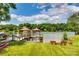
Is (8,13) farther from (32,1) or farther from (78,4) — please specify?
(78,4)

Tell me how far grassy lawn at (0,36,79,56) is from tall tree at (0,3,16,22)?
206 millimetres

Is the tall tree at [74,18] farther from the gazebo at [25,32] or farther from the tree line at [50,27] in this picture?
the gazebo at [25,32]

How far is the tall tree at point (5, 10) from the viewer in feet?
5.28

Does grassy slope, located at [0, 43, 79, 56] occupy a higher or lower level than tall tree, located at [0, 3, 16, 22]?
lower

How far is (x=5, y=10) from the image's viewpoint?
5.36ft

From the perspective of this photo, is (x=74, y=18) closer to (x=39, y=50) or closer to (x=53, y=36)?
(x=53, y=36)

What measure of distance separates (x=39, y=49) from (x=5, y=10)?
15.8 inches

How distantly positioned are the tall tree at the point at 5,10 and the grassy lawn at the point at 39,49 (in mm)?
206

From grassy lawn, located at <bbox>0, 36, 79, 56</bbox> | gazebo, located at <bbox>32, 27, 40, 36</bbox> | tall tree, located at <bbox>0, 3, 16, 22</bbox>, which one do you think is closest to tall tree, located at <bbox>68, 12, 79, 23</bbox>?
grassy lawn, located at <bbox>0, 36, 79, 56</bbox>

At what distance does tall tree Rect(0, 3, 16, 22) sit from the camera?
1609mm

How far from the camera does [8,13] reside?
1.62 metres

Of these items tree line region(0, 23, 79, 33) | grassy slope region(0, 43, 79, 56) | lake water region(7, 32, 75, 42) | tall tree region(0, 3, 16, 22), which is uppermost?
tall tree region(0, 3, 16, 22)

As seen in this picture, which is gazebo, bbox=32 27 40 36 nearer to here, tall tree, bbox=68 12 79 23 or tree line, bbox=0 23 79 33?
tree line, bbox=0 23 79 33

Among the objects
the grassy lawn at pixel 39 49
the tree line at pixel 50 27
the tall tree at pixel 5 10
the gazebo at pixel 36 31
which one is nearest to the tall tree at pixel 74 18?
the tree line at pixel 50 27
